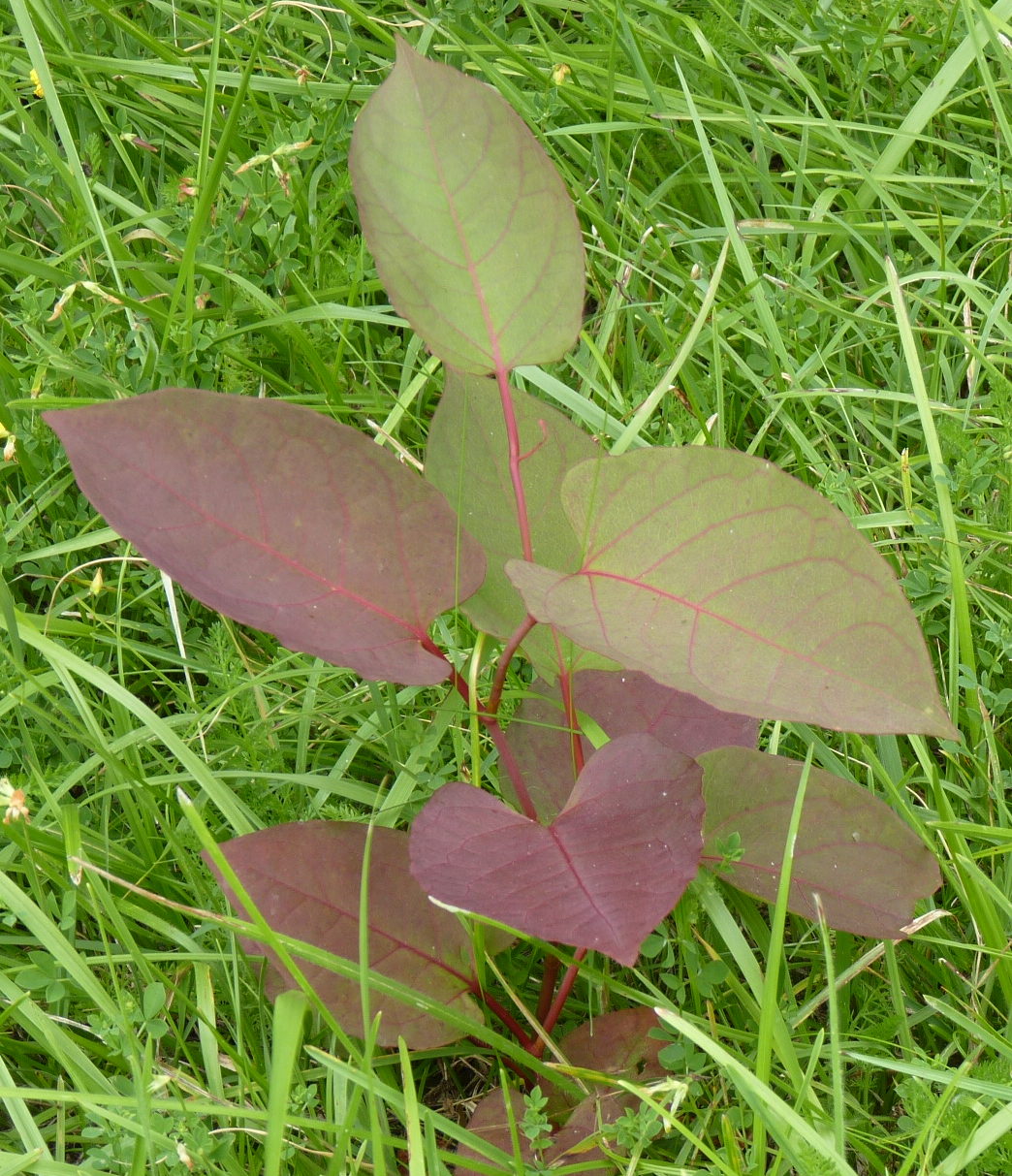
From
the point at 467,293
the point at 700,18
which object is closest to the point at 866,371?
the point at 700,18

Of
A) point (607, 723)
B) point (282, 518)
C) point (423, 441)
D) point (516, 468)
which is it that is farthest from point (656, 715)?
point (423, 441)

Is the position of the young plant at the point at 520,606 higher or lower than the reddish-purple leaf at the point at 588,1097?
higher

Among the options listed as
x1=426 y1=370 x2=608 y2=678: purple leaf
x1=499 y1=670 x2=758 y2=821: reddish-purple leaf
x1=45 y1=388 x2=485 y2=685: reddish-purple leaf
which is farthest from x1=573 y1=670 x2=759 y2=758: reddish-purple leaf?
x1=45 y1=388 x2=485 y2=685: reddish-purple leaf

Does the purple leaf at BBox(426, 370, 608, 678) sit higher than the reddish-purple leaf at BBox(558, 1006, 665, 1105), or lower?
higher

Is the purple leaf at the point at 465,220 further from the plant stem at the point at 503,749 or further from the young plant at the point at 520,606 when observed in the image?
the plant stem at the point at 503,749

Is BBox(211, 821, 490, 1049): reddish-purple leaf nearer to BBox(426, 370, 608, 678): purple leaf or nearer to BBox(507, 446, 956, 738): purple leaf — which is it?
BBox(426, 370, 608, 678): purple leaf

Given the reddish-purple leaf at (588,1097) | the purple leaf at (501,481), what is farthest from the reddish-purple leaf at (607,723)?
the reddish-purple leaf at (588,1097)

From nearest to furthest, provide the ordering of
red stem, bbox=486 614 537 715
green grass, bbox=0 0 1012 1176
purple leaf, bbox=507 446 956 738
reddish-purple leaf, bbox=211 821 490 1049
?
purple leaf, bbox=507 446 956 738 < red stem, bbox=486 614 537 715 < reddish-purple leaf, bbox=211 821 490 1049 < green grass, bbox=0 0 1012 1176
